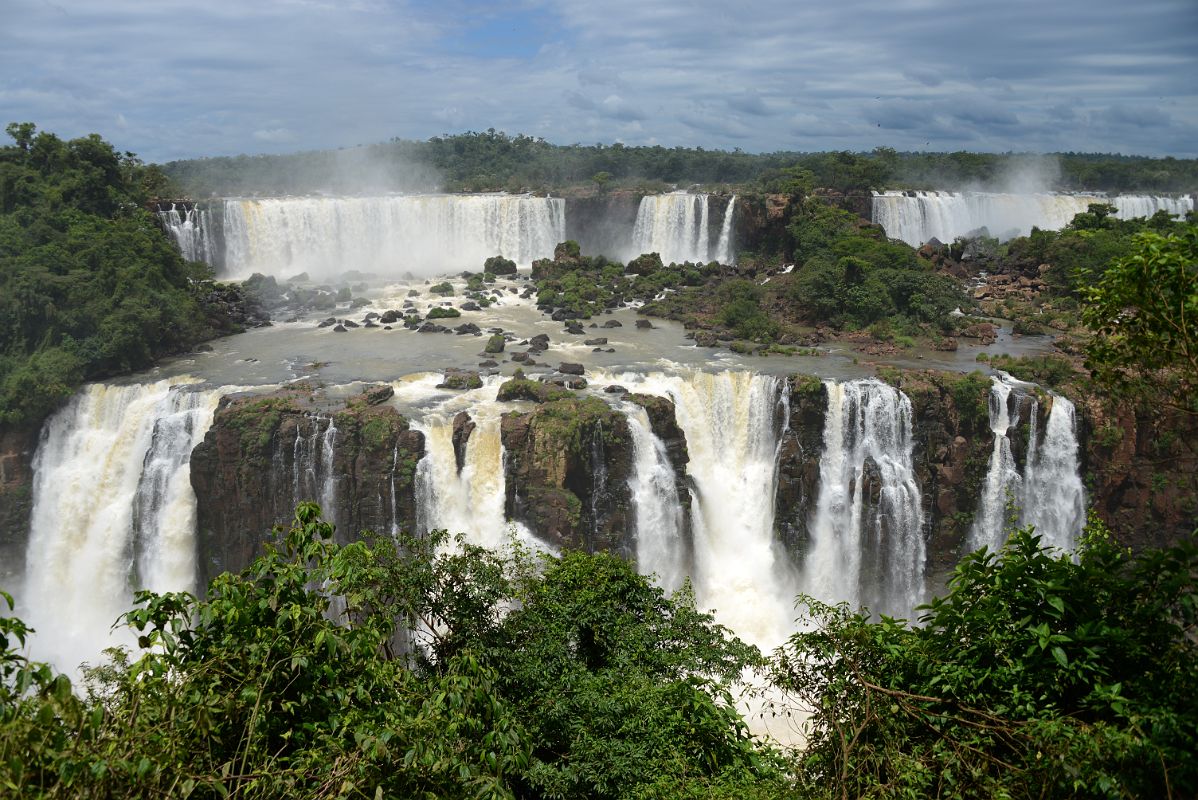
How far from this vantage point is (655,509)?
66.2 feet

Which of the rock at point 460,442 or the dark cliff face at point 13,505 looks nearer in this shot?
the rock at point 460,442

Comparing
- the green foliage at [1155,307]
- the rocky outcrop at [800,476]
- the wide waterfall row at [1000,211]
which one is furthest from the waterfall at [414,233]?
the green foliage at [1155,307]

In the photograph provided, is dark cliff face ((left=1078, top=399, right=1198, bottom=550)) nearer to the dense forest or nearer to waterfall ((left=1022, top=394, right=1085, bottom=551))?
waterfall ((left=1022, top=394, right=1085, bottom=551))

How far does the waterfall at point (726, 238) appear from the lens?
37.5 m

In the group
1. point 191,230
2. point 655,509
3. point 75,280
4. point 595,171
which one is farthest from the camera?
point 595,171

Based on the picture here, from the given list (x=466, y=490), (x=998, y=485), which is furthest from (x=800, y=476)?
(x=466, y=490)

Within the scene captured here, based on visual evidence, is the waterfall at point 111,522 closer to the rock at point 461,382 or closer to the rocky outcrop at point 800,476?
the rock at point 461,382

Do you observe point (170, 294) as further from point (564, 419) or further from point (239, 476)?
point (564, 419)

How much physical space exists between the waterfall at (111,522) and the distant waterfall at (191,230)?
53.2 ft

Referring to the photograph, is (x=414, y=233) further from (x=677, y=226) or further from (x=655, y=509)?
(x=655, y=509)

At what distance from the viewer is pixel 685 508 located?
20422 mm

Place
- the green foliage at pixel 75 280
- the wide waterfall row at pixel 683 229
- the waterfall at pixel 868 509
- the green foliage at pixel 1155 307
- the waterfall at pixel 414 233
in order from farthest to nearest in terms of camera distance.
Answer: the waterfall at pixel 414 233 < the wide waterfall row at pixel 683 229 < the green foliage at pixel 75 280 < the waterfall at pixel 868 509 < the green foliage at pixel 1155 307

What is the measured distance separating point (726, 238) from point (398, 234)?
1371 centimetres

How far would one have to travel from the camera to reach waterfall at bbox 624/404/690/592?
2011 centimetres
